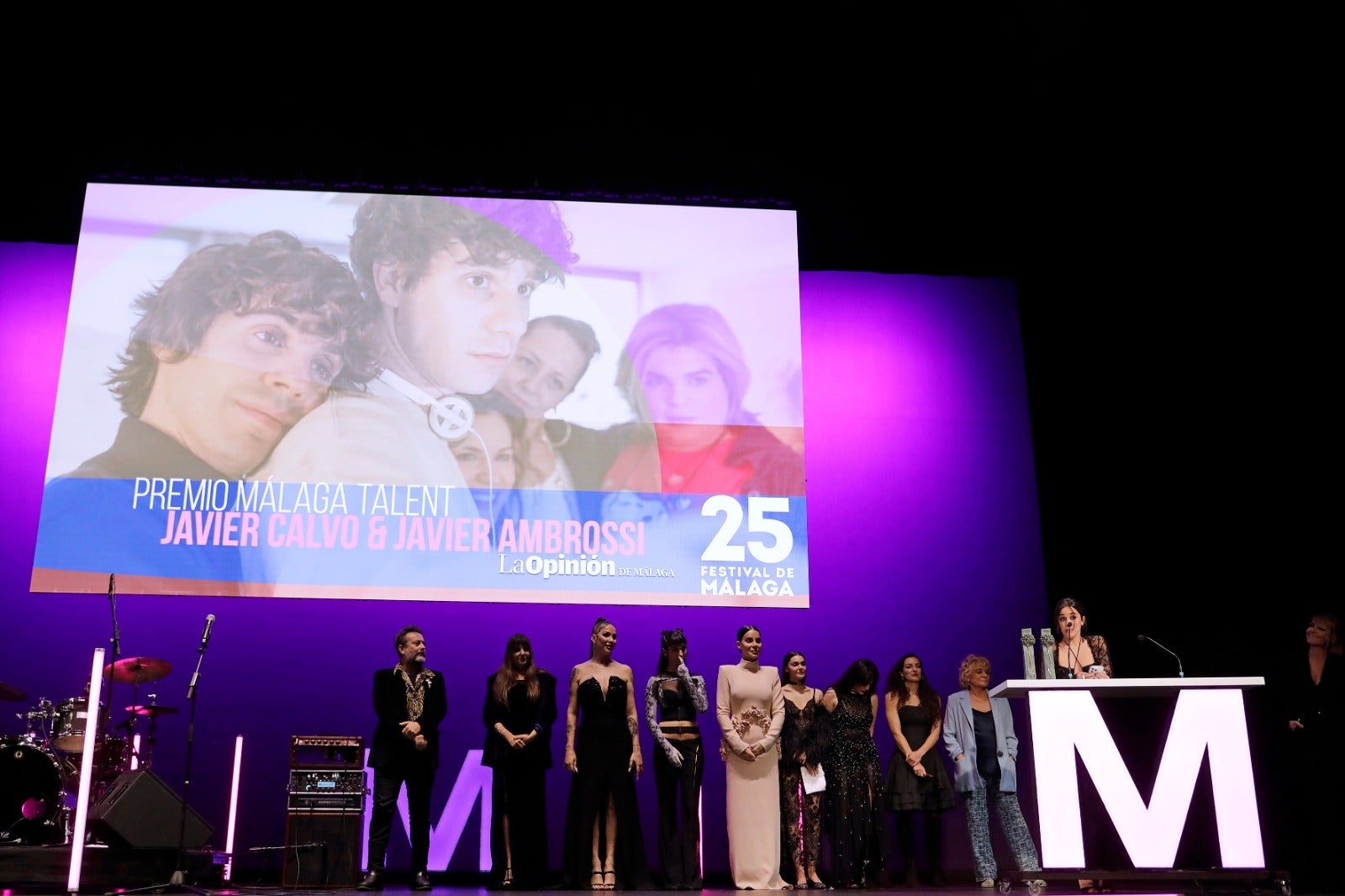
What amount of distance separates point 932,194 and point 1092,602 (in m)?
2.74

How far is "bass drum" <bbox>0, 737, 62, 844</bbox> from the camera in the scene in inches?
222

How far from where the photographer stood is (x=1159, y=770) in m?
4.70

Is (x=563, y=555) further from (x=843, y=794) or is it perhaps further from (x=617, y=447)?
(x=843, y=794)

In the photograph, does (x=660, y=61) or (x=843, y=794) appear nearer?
(x=843, y=794)

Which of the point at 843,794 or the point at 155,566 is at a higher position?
the point at 155,566

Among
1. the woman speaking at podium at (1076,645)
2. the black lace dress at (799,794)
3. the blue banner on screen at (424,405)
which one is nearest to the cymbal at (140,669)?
the blue banner on screen at (424,405)

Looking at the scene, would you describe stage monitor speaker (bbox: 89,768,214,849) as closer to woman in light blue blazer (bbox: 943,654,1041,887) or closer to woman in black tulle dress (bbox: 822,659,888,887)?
woman in black tulle dress (bbox: 822,659,888,887)

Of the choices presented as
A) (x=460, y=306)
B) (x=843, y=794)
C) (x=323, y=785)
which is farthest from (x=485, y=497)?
→ (x=843, y=794)

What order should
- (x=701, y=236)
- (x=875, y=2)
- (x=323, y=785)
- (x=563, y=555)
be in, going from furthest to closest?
(x=701, y=236) < (x=563, y=555) < (x=875, y=2) < (x=323, y=785)

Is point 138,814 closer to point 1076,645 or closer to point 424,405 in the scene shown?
point 424,405

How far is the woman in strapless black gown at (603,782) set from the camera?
18.9ft

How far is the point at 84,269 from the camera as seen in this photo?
6996 millimetres

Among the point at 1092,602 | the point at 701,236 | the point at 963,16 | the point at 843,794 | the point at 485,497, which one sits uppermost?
the point at 963,16

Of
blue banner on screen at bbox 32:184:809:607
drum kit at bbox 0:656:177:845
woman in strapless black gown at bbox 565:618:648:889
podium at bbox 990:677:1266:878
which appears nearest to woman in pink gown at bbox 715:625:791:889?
woman in strapless black gown at bbox 565:618:648:889
